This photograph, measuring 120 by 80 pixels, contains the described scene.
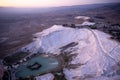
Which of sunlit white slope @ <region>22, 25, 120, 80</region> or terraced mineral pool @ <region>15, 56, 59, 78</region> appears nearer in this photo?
sunlit white slope @ <region>22, 25, 120, 80</region>

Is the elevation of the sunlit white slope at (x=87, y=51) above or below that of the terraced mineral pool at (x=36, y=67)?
above

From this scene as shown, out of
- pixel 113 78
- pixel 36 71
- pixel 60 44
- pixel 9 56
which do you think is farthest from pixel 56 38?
pixel 113 78

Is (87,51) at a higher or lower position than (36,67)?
higher

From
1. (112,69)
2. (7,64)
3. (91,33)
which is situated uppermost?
(91,33)

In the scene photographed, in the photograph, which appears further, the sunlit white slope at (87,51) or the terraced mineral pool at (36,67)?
the terraced mineral pool at (36,67)

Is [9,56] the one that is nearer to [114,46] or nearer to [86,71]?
[86,71]

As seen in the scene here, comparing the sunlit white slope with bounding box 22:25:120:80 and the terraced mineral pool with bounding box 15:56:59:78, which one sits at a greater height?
the sunlit white slope with bounding box 22:25:120:80

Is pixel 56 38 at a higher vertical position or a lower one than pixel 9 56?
higher

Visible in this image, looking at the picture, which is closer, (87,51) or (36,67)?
(36,67)
